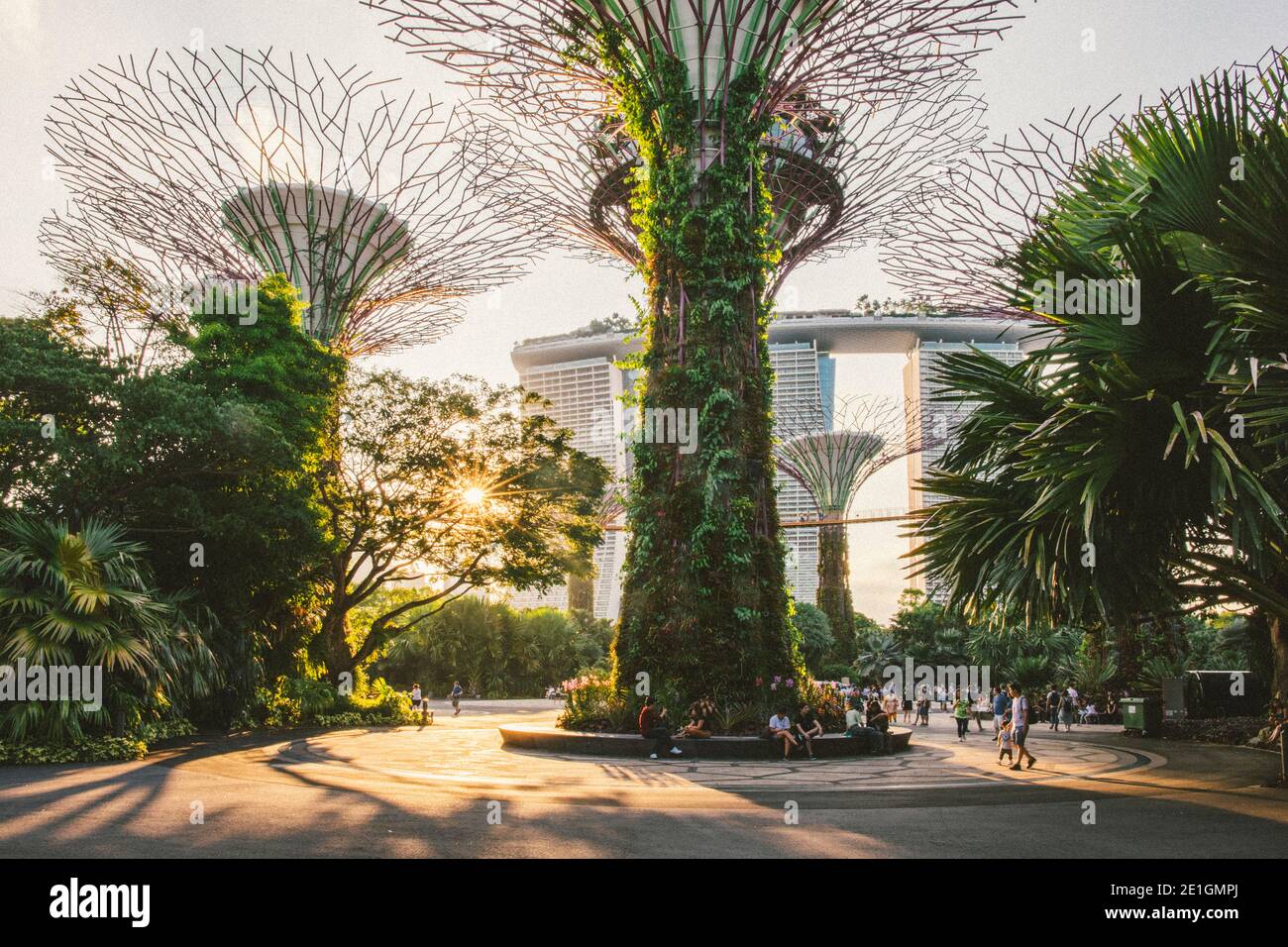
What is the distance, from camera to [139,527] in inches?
778

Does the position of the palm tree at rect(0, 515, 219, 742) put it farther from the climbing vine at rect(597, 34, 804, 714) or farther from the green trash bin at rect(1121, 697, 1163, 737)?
the green trash bin at rect(1121, 697, 1163, 737)

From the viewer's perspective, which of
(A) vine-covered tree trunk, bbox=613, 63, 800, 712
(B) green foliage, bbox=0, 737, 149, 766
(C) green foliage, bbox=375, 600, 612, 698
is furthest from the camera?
(C) green foliage, bbox=375, 600, 612, 698

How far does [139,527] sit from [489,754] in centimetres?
908

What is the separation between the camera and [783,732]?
16.2 metres

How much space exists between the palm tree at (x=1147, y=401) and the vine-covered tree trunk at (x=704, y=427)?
5.88m

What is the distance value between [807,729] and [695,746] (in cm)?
202

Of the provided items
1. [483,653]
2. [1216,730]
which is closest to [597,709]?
[1216,730]

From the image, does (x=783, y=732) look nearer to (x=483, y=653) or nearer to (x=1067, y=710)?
(x=1067, y=710)

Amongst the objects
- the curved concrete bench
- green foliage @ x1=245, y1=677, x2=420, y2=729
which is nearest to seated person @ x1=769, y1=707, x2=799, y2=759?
the curved concrete bench

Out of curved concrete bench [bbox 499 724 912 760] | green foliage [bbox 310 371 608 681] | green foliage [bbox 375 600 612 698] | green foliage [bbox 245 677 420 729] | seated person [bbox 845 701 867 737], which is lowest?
green foliage [bbox 375 600 612 698]

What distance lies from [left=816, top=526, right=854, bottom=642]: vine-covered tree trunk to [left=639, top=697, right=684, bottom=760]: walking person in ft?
116

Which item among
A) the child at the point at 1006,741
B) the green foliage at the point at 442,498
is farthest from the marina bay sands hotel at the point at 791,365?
the child at the point at 1006,741

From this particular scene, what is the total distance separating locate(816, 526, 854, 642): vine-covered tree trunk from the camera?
51.0 m

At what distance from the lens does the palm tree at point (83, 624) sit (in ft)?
50.5
